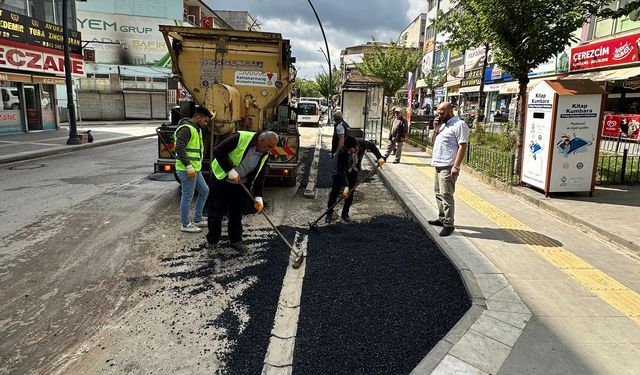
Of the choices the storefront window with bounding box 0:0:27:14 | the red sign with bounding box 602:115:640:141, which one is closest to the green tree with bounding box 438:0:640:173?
the red sign with bounding box 602:115:640:141

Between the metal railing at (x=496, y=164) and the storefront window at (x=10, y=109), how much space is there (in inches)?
725

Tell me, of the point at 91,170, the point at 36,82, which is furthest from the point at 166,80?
the point at 91,170

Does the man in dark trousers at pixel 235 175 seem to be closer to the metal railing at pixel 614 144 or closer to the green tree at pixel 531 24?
the green tree at pixel 531 24

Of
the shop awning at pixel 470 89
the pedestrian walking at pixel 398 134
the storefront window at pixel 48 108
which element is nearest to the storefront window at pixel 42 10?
the storefront window at pixel 48 108

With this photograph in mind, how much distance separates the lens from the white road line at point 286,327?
2.88 meters

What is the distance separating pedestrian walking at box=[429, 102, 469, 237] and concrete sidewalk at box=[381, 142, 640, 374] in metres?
0.35

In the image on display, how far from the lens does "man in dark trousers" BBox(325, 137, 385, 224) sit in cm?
647

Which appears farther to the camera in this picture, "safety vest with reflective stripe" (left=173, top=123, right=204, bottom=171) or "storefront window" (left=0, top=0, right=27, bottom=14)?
"storefront window" (left=0, top=0, right=27, bottom=14)

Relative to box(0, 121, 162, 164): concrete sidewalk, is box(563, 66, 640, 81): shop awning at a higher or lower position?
higher

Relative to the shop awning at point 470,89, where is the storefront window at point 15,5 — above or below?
above

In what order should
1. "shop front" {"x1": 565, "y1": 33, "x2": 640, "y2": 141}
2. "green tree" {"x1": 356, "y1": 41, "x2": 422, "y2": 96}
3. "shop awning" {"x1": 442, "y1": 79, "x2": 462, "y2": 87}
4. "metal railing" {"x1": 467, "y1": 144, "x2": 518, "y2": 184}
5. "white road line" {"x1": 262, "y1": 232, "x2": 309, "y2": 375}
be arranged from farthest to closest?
"shop awning" {"x1": 442, "y1": 79, "x2": 462, "y2": 87}, "green tree" {"x1": 356, "y1": 41, "x2": 422, "y2": 96}, "shop front" {"x1": 565, "y1": 33, "x2": 640, "y2": 141}, "metal railing" {"x1": 467, "y1": 144, "x2": 518, "y2": 184}, "white road line" {"x1": 262, "y1": 232, "x2": 309, "y2": 375}

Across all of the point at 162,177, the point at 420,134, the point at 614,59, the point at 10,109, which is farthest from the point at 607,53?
the point at 10,109

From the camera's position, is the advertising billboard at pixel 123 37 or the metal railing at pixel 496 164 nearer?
the metal railing at pixel 496 164

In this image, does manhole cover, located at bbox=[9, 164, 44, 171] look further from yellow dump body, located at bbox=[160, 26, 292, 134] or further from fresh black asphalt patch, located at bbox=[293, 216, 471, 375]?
fresh black asphalt patch, located at bbox=[293, 216, 471, 375]
